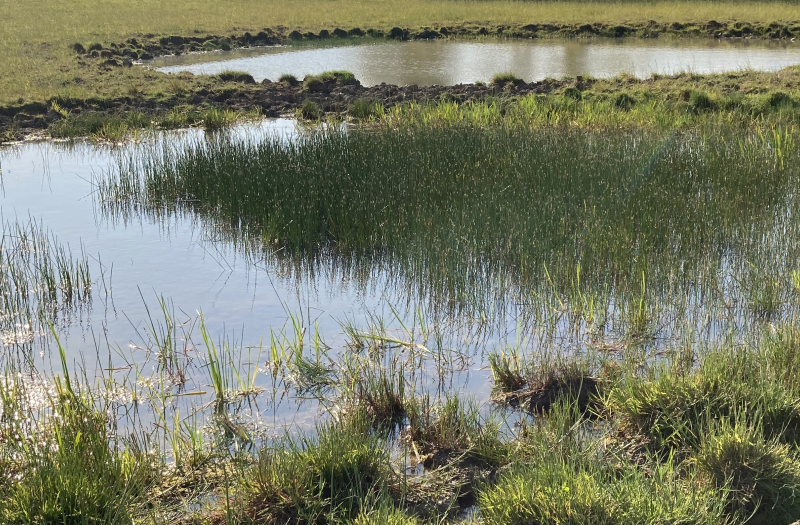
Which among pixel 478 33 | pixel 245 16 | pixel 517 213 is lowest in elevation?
pixel 517 213

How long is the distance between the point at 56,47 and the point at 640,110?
18.6 meters

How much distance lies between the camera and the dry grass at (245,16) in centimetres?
2351

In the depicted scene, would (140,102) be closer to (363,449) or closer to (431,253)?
(431,253)

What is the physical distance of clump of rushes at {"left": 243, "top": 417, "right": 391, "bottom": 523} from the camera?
10.6 feet

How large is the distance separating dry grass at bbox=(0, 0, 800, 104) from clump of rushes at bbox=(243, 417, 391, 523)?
55.0ft

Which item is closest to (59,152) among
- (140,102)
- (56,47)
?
(140,102)

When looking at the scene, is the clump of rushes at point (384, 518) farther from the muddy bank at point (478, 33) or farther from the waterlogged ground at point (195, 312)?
the muddy bank at point (478, 33)

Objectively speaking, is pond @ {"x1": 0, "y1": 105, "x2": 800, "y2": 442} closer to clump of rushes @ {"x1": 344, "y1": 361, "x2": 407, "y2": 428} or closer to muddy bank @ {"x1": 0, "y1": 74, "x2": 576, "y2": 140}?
clump of rushes @ {"x1": 344, "y1": 361, "x2": 407, "y2": 428}

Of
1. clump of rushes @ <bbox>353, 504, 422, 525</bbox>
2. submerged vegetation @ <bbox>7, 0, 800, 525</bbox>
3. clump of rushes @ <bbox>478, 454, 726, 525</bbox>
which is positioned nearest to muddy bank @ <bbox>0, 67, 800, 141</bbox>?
submerged vegetation @ <bbox>7, 0, 800, 525</bbox>

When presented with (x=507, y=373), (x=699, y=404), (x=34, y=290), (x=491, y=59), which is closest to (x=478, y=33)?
(x=491, y=59)

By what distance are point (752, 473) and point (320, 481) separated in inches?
71.0

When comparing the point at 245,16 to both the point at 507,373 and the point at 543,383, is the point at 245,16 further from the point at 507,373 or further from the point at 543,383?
Answer: the point at 543,383

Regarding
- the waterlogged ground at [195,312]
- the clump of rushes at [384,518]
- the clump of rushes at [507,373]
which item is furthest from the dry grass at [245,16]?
the clump of rushes at [384,518]

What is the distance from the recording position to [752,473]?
10.5ft
